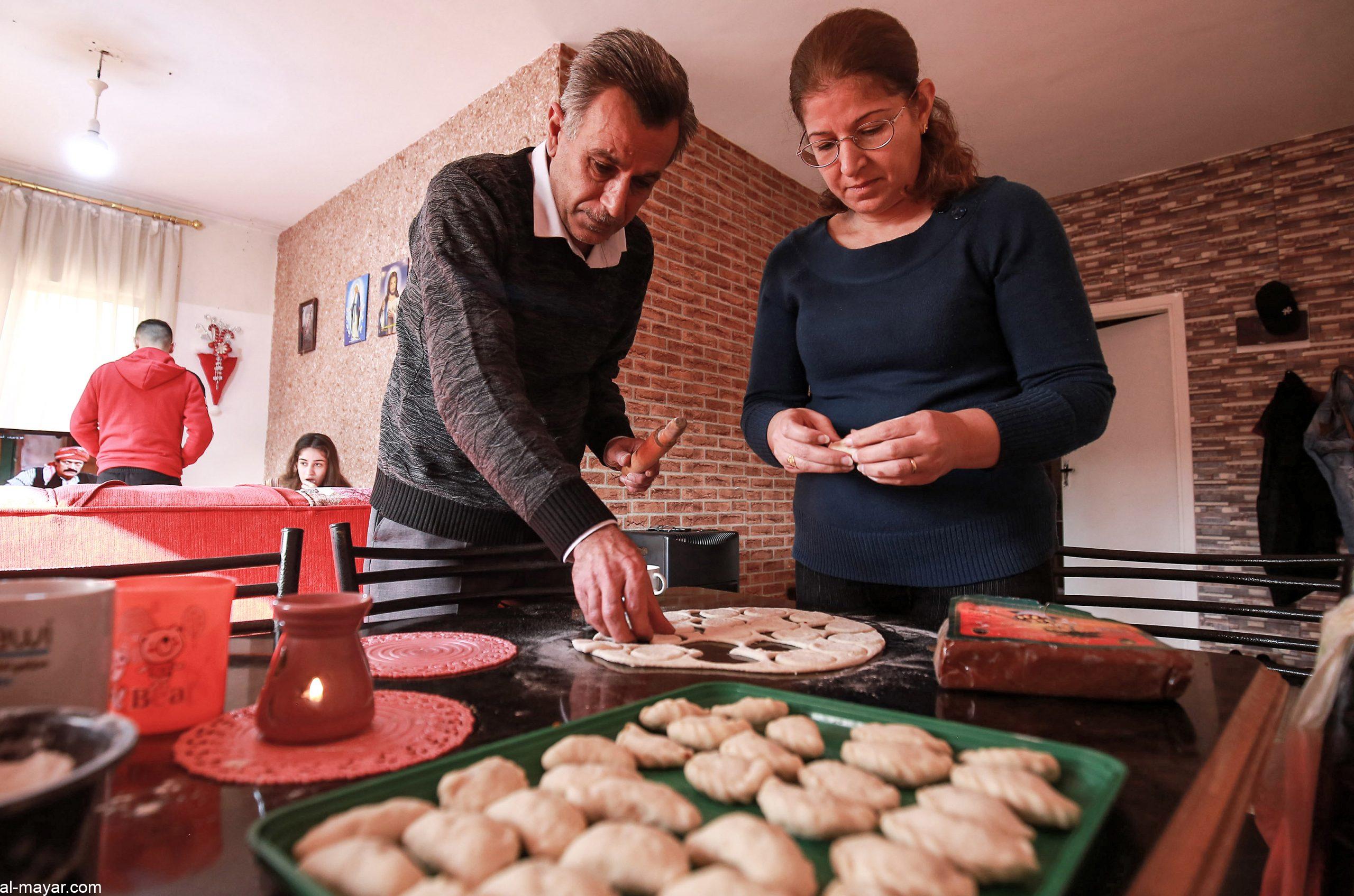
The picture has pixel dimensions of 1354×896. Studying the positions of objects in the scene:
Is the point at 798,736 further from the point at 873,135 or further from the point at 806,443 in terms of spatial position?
the point at 873,135

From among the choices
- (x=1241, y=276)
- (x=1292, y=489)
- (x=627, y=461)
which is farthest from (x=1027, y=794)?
(x=1241, y=276)

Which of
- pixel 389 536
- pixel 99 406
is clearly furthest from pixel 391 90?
pixel 389 536

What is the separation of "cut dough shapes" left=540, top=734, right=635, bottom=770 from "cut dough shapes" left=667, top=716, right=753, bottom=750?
5 cm

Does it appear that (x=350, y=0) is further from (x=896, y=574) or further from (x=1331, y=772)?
(x=1331, y=772)

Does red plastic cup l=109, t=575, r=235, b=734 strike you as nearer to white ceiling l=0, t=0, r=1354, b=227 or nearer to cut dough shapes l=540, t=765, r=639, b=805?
cut dough shapes l=540, t=765, r=639, b=805

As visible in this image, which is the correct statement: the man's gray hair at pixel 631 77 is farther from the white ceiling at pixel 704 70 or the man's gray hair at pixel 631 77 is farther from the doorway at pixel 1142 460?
the doorway at pixel 1142 460

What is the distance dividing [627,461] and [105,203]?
6544 millimetres

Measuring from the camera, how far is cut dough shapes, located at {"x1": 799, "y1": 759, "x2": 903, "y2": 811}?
50 cm

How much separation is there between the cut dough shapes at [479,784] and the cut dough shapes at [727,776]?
13 centimetres

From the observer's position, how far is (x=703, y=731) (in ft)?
1.92

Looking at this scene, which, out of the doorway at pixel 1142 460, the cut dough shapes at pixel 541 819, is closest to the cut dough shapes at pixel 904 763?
the cut dough shapes at pixel 541 819

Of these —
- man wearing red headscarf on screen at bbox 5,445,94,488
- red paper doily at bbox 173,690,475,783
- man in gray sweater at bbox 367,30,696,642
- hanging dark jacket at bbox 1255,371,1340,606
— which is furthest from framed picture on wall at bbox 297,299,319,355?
hanging dark jacket at bbox 1255,371,1340,606

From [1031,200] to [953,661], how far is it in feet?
2.77

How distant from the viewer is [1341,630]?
873 millimetres
